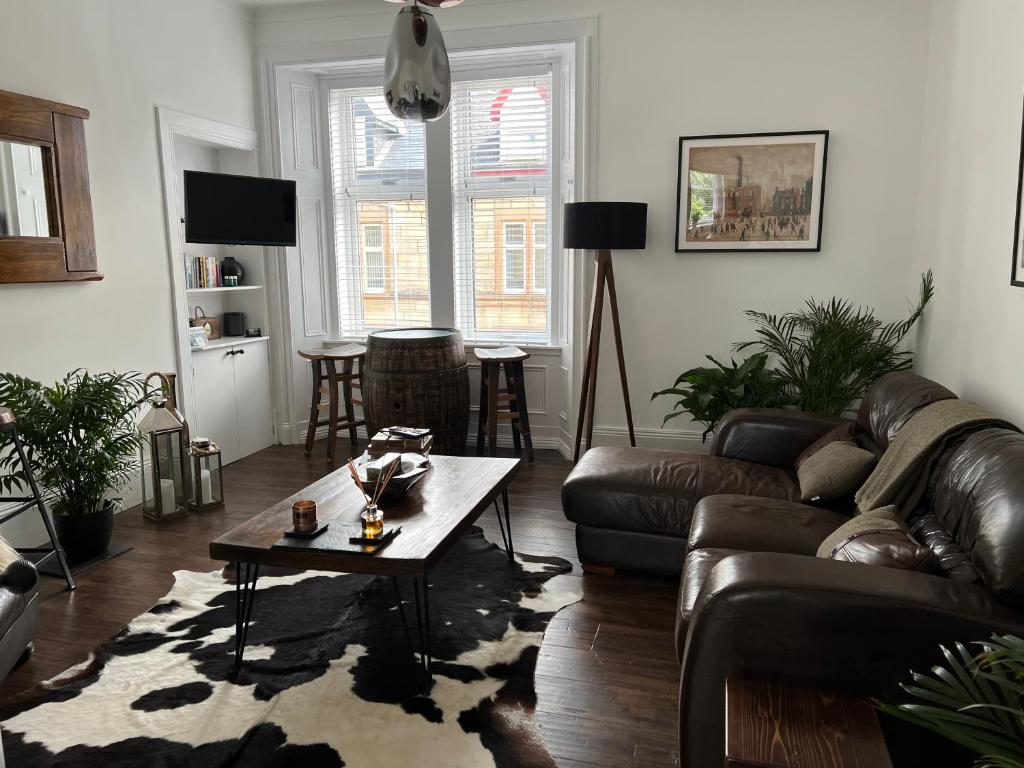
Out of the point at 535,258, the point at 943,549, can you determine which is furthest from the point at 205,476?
the point at 943,549

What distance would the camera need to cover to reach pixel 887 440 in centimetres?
282

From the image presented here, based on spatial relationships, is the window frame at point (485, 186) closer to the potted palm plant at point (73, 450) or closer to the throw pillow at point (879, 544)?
the potted palm plant at point (73, 450)

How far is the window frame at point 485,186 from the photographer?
195 inches

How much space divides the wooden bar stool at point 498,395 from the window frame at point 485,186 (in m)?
0.37

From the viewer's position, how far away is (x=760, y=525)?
2.53 metres

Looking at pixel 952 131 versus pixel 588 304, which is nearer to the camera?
pixel 952 131

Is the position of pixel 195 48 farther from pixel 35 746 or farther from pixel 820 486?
pixel 820 486

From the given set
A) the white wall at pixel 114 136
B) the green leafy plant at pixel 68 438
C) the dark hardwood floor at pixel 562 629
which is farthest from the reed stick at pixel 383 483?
the white wall at pixel 114 136

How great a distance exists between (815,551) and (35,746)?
7.69ft

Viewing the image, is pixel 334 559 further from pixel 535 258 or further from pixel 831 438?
pixel 535 258

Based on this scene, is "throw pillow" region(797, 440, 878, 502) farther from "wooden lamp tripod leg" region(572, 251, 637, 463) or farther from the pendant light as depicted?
the pendant light

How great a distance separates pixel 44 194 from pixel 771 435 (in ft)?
11.5

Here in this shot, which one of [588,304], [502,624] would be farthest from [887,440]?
[588,304]

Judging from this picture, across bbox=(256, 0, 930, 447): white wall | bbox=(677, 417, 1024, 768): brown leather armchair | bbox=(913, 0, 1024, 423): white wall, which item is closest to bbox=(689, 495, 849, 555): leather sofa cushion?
bbox=(677, 417, 1024, 768): brown leather armchair
